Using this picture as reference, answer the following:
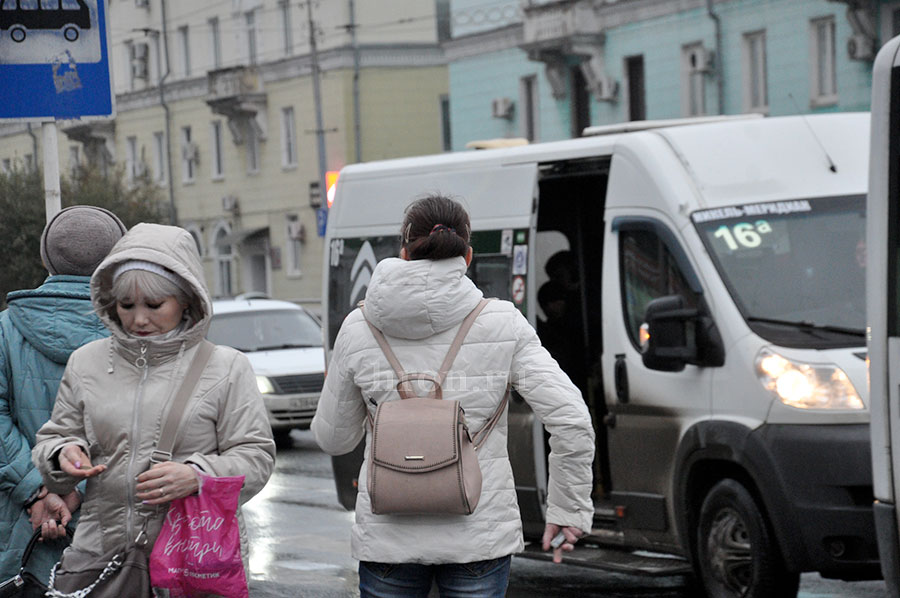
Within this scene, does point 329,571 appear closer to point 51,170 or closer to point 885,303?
point 51,170

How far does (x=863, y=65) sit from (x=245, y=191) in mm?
25766

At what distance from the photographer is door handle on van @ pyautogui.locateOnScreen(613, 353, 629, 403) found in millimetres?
8242

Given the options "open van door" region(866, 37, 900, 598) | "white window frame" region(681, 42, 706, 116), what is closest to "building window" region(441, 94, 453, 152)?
"white window frame" region(681, 42, 706, 116)

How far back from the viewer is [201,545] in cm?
389

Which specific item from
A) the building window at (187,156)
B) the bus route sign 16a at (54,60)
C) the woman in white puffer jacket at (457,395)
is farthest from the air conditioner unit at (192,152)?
the woman in white puffer jacket at (457,395)

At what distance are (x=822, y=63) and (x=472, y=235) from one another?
22.7m

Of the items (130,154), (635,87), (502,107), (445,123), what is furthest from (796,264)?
(130,154)

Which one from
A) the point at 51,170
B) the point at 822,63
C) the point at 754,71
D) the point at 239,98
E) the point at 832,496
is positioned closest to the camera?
the point at 51,170

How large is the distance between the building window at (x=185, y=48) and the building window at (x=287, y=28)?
6.31 metres

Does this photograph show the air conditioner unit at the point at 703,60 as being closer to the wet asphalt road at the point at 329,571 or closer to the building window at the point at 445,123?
the building window at the point at 445,123

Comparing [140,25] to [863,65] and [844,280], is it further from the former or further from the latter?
[844,280]

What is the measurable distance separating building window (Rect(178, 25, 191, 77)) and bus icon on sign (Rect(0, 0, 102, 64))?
47841 millimetres

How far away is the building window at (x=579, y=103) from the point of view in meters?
37.5

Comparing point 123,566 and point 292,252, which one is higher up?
point 123,566
